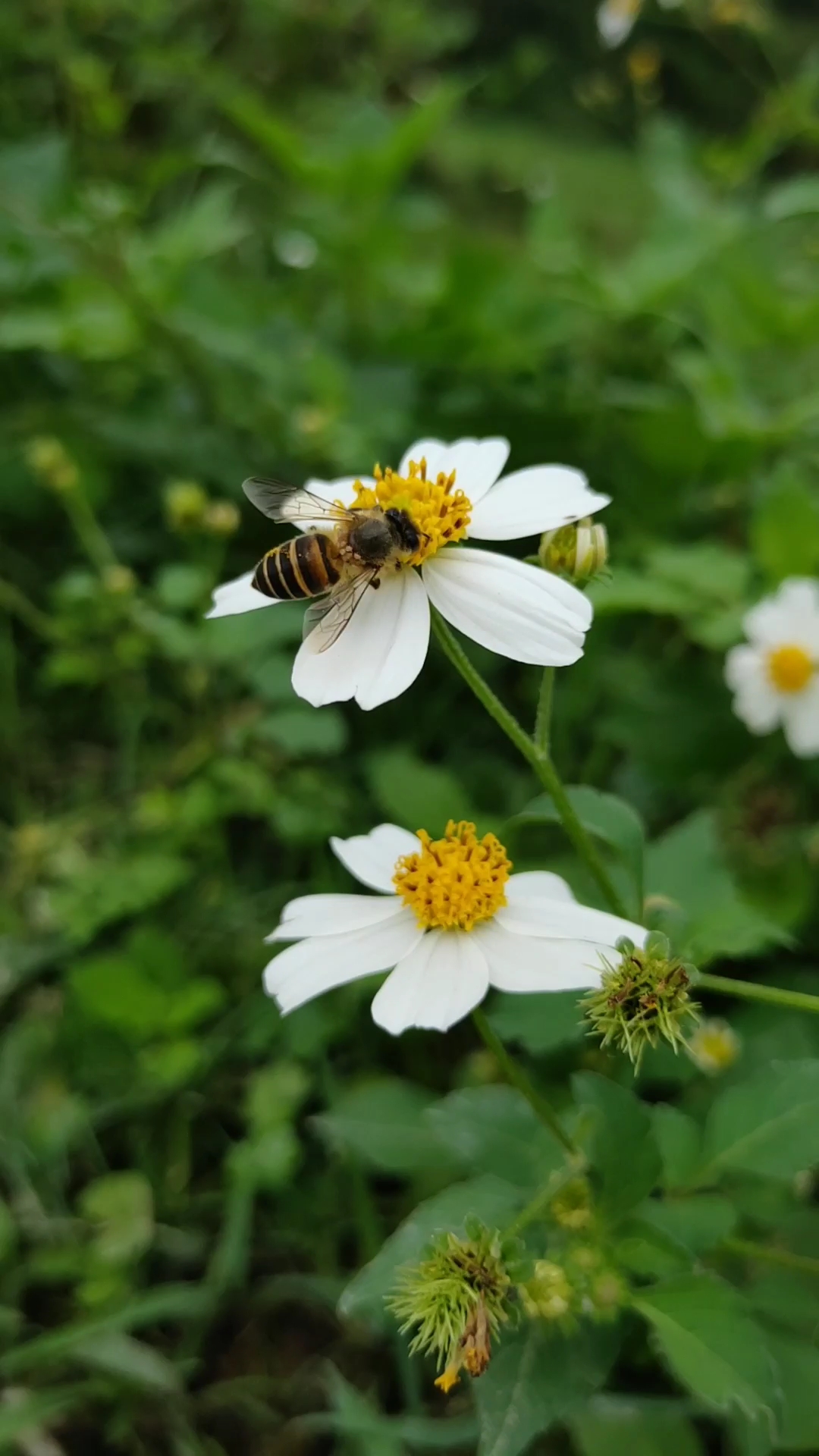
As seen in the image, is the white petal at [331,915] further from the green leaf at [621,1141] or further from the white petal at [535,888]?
the green leaf at [621,1141]

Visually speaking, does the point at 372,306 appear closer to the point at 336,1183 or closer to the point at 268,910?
the point at 268,910

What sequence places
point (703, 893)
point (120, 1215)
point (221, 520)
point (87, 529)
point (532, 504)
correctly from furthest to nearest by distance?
point (87, 529)
point (221, 520)
point (120, 1215)
point (703, 893)
point (532, 504)

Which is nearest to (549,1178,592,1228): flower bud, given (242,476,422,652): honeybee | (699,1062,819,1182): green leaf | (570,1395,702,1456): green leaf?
(699,1062,819,1182): green leaf

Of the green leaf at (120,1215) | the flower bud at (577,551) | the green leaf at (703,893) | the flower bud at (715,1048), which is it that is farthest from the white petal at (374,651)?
the green leaf at (120,1215)

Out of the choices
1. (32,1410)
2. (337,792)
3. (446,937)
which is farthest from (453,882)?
(32,1410)

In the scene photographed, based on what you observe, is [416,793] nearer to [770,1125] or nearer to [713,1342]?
[770,1125]

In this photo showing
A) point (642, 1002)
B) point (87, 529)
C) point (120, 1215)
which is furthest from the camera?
point (87, 529)
